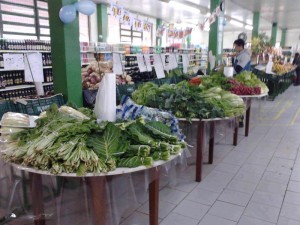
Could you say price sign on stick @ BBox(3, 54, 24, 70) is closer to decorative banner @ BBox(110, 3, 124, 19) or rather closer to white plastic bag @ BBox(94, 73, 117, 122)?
white plastic bag @ BBox(94, 73, 117, 122)

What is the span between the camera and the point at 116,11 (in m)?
4.55

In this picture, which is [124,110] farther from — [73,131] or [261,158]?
[261,158]

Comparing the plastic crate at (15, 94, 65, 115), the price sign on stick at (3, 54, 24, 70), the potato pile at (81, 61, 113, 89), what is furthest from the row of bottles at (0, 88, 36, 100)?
the price sign on stick at (3, 54, 24, 70)

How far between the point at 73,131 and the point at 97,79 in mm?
3141

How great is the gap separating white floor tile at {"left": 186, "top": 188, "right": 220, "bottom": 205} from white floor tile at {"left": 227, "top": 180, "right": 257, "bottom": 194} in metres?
0.27

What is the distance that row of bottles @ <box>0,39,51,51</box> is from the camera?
18.7 ft

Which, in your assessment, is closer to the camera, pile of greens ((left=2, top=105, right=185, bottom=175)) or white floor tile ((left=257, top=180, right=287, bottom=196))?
pile of greens ((left=2, top=105, right=185, bottom=175))

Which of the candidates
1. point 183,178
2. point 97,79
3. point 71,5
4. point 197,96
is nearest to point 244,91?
point 197,96

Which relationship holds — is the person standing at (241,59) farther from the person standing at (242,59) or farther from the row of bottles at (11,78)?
the row of bottles at (11,78)

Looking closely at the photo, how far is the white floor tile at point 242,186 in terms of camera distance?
305cm

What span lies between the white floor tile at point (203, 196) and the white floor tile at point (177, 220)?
1.12ft

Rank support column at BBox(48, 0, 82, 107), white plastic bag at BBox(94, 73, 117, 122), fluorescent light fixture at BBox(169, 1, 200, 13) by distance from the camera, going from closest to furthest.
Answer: white plastic bag at BBox(94, 73, 117, 122), support column at BBox(48, 0, 82, 107), fluorescent light fixture at BBox(169, 1, 200, 13)

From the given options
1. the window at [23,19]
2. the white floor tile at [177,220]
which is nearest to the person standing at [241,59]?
the white floor tile at [177,220]

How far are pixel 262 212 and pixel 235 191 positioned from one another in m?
0.43
